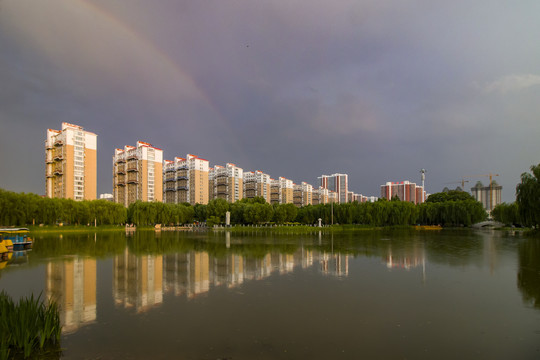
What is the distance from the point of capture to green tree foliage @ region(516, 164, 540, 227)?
1426 inches

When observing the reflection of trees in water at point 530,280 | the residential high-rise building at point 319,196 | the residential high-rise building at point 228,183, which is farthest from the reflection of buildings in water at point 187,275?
the residential high-rise building at point 319,196

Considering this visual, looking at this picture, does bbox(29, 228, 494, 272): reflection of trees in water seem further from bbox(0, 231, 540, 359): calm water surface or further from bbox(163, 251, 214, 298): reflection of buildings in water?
bbox(0, 231, 540, 359): calm water surface

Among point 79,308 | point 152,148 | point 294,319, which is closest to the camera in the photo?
point 294,319

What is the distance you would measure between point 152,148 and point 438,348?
9014 centimetres

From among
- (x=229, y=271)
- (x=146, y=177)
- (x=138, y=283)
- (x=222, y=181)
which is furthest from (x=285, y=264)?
(x=222, y=181)

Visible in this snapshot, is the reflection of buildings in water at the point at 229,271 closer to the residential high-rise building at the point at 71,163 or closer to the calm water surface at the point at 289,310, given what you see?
the calm water surface at the point at 289,310

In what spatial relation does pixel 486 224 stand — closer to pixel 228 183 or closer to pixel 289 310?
pixel 228 183

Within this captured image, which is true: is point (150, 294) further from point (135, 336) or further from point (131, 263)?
point (131, 263)

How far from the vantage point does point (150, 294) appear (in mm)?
9328

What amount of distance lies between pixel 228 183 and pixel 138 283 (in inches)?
3578

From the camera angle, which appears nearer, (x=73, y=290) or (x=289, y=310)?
(x=289, y=310)

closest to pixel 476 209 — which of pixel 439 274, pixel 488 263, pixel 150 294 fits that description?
pixel 488 263

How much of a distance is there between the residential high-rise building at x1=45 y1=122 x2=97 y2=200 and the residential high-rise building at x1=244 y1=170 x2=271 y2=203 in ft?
168

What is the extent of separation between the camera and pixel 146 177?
277 feet
